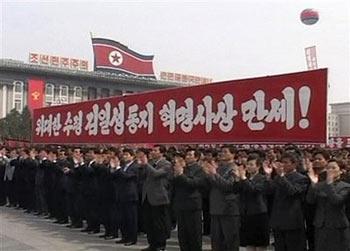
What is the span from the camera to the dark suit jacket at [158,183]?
25.6 feet

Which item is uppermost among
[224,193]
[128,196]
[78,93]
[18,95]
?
[78,93]

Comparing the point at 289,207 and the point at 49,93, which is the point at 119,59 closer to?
the point at 49,93

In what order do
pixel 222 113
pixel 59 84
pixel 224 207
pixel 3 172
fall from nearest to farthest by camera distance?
pixel 224 207 → pixel 222 113 → pixel 3 172 → pixel 59 84

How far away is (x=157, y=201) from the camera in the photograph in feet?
25.6

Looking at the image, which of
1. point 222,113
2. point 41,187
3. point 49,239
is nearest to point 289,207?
point 222,113

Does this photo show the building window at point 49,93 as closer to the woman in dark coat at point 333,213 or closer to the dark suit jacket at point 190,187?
the dark suit jacket at point 190,187

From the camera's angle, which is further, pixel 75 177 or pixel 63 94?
pixel 63 94

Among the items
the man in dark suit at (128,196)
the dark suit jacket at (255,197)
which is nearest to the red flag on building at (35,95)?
the man in dark suit at (128,196)

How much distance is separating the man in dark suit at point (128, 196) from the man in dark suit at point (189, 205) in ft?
4.77

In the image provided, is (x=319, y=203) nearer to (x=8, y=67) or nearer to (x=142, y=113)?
(x=142, y=113)

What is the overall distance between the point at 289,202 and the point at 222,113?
3.07m

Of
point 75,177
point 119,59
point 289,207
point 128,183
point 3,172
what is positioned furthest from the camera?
point 119,59

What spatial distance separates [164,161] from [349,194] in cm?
309

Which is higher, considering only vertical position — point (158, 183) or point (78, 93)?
point (78, 93)
